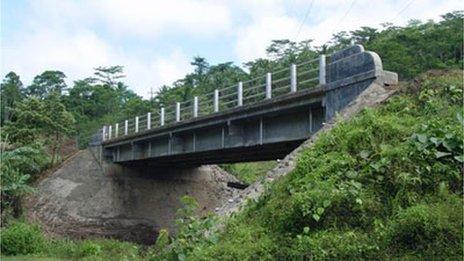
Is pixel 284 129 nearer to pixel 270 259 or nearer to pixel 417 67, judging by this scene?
pixel 270 259

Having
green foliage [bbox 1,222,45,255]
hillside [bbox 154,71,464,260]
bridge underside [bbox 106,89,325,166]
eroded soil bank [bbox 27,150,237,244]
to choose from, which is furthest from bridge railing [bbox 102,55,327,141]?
green foliage [bbox 1,222,45,255]

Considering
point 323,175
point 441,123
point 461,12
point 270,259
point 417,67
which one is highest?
point 461,12

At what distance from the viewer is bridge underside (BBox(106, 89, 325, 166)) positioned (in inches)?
645

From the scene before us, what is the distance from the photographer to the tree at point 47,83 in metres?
88.9

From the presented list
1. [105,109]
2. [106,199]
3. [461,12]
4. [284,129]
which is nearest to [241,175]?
[106,199]

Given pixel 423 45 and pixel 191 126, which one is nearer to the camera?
pixel 191 126

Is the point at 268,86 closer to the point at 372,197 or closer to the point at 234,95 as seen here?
the point at 234,95

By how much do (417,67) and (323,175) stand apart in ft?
126

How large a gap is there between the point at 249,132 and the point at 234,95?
1.45m

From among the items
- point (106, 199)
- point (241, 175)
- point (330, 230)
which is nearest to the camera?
point (330, 230)

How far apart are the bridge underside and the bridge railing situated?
42cm

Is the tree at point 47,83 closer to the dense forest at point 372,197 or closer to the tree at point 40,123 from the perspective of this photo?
the tree at point 40,123

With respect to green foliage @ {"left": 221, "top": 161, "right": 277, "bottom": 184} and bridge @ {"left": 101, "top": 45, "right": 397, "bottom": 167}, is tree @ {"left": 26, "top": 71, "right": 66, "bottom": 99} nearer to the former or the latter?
green foliage @ {"left": 221, "top": 161, "right": 277, "bottom": 184}

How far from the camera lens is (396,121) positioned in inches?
398
